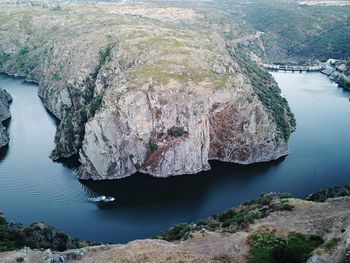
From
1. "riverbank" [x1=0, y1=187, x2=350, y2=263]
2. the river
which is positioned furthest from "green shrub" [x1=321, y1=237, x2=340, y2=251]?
the river

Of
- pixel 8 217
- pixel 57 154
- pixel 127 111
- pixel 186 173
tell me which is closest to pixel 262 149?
pixel 186 173

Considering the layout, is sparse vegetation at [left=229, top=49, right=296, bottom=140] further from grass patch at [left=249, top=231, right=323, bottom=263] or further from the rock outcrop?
grass patch at [left=249, top=231, right=323, bottom=263]

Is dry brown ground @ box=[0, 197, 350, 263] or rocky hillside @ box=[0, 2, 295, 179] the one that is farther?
rocky hillside @ box=[0, 2, 295, 179]

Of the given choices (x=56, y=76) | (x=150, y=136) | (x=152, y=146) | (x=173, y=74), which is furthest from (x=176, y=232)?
(x=56, y=76)

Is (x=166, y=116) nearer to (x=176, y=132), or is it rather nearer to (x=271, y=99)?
(x=176, y=132)

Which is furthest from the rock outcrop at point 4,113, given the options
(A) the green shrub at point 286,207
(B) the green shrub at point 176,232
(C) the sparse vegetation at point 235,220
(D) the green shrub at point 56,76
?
(A) the green shrub at point 286,207

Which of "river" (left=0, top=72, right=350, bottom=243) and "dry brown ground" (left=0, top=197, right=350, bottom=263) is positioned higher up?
"dry brown ground" (left=0, top=197, right=350, bottom=263)

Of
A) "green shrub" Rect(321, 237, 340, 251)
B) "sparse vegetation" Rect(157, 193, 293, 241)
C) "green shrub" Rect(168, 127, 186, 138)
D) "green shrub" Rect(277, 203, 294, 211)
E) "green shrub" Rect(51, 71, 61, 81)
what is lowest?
"green shrub" Rect(51, 71, 61, 81)
